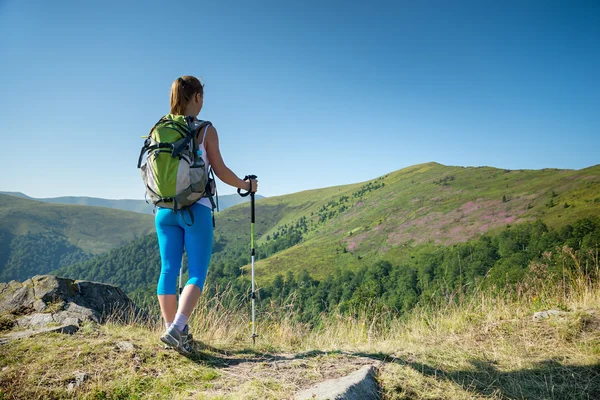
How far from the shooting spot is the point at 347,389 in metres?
2.40

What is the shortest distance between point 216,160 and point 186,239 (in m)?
0.87

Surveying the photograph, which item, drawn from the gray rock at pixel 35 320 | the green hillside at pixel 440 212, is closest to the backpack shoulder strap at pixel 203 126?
the gray rock at pixel 35 320

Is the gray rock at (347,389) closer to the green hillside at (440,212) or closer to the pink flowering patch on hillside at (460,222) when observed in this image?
the green hillside at (440,212)

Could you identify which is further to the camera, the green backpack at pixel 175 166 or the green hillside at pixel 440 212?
the green hillside at pixel 440 212

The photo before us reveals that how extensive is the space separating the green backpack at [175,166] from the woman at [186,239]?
0.11 m

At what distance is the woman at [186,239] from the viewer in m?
3.27

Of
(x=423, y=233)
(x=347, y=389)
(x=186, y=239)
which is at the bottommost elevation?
(x=423, y=233)

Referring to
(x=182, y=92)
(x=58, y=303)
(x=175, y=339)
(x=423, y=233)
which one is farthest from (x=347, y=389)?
(x=423, y=233)

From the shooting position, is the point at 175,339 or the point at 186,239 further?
the point at 186,239

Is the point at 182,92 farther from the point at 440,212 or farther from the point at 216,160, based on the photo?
the point at 440,212

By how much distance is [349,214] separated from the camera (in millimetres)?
149500

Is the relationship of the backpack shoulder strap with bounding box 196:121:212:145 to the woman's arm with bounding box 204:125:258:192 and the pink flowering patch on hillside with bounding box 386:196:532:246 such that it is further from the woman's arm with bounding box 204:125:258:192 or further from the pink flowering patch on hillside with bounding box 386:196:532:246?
the pink flowering patch on hillside with bounding box 386:196:532:246

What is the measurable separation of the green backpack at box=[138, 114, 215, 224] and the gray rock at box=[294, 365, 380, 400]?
1889 mm

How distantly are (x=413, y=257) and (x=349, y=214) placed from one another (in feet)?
232
